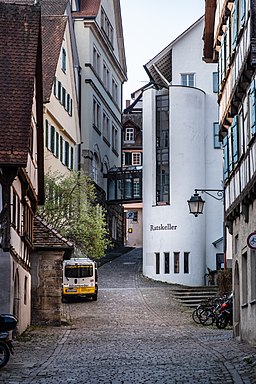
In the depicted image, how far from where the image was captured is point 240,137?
938 inches

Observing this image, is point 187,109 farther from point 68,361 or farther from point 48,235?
point 68,361

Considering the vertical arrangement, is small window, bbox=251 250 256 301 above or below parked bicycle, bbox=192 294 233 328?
above

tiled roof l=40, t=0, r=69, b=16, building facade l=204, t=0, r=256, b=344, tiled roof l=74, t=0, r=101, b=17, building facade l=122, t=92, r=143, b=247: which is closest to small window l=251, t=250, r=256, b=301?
building facade l=204, t=0, r=256, b=344

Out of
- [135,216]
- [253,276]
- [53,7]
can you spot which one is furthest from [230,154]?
[135,216]

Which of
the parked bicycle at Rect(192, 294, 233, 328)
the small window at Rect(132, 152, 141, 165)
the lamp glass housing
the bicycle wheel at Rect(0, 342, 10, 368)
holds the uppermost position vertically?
the small window at Rect(132, 152, 141, 165)

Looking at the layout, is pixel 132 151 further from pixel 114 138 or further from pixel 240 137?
pixel 240 137

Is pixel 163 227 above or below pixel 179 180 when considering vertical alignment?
below

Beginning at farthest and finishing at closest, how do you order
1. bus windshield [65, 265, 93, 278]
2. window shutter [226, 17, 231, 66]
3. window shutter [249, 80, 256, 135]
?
bus windshield [65, 265, 93, 278] → window shutter [226, 17, 231, 66] → window shutter [249, 80, 256, 135]

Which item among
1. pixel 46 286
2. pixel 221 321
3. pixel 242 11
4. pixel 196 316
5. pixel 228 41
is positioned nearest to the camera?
pixel 242 11

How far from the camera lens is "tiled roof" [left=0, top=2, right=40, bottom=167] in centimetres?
2358

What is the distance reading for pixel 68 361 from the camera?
64.7ft

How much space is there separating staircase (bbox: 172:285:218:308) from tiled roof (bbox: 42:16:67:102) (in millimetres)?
12787

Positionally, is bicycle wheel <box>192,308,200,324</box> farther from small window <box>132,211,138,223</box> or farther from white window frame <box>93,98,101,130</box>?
small window <box>132,211,138,223</box>

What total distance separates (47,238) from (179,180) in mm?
22589
